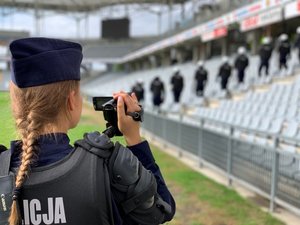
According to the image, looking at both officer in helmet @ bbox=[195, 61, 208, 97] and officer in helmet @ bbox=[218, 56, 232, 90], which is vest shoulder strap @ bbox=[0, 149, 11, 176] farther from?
officer in helmet @ bbox=[195, 61, 208, 97]

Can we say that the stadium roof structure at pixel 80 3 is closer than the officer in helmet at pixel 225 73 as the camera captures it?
No

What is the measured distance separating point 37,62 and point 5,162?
1.02 feet

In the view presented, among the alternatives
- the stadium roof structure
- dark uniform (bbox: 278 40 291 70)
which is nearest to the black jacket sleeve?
dark uniform (bbox: 278 40 291 70)

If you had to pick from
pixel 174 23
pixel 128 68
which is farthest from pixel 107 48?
pixel 174 23

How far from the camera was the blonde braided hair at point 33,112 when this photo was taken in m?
1.17

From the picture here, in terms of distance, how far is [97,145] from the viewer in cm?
116

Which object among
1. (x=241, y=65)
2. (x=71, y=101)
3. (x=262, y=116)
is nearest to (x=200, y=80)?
(x=241, y=65)

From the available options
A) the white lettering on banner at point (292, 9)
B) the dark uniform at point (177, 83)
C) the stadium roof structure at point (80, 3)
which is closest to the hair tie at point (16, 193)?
the white lettering on banner at point (292, 9)

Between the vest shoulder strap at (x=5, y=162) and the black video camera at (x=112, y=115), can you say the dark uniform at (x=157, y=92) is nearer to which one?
the black video camera at (x=112, y=115)

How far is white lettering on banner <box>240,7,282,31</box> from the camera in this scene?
14395 mm

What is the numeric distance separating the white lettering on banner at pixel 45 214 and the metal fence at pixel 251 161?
4.03 metres

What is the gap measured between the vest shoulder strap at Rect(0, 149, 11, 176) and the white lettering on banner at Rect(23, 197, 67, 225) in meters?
0.11

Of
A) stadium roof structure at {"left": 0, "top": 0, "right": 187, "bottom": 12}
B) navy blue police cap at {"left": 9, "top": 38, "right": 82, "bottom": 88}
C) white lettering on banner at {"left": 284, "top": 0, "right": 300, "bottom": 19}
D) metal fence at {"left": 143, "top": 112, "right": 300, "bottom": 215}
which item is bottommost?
metal fence at {"left": 143, "top": 112, "right": 300, "bottom": 215}

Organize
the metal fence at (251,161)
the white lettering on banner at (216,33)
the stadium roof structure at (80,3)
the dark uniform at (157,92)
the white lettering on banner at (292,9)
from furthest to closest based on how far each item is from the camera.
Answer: the stadium roof structure at (80,3), the white lettering on banner at (216,33), the dark uniform at (157,92), the white lettering on banner at (292,9), the metal fence at (251,161)
